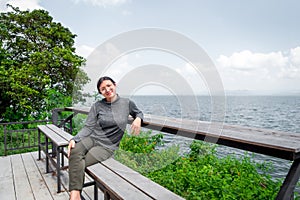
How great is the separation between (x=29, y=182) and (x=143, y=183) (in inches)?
78.9

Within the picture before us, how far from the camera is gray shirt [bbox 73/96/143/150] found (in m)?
1.69

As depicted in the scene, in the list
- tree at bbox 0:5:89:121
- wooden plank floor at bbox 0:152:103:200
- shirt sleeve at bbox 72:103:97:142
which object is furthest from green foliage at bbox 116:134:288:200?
tree at bbox 0:5:89:121

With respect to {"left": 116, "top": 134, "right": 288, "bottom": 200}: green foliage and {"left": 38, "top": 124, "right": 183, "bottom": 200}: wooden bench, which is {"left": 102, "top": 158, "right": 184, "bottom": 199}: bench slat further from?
{"left": 116, "top": 134, "right": 288, "bottom": 200}: green foliage

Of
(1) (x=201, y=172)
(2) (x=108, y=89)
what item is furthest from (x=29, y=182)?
(1) (x=201, y=172)

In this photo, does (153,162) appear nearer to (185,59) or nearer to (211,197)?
(211,197)

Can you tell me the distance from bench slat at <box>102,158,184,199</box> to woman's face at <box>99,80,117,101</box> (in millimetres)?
538

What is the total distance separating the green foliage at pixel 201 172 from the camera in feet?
6.49

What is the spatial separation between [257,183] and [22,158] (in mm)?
3590

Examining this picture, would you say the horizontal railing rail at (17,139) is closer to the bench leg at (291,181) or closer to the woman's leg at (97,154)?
the woman's leg at (97,154)

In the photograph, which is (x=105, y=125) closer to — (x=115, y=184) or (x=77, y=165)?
(x=77, y=165)

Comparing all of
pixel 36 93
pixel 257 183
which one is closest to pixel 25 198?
pixel 257 183

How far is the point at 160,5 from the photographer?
4891mm

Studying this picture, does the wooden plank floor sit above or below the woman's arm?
below

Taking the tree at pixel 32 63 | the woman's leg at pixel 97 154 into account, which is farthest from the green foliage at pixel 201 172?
the tree at pixel 32 63
